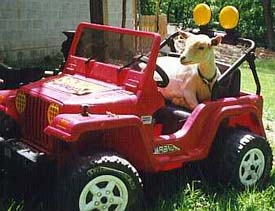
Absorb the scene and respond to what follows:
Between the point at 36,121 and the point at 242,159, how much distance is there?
168 centimetres

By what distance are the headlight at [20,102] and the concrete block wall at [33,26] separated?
800 centimetres

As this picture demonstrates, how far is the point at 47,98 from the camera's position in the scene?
4.59 m

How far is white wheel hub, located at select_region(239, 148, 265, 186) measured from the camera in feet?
16.7

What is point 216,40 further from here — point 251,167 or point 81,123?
point 81,123

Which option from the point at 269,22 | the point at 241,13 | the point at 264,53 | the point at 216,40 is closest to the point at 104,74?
the point at 216,40

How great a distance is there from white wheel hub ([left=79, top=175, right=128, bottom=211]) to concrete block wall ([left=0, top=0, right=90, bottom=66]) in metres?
8.99

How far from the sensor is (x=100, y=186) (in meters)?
4.16

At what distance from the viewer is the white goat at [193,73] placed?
16.8 feet

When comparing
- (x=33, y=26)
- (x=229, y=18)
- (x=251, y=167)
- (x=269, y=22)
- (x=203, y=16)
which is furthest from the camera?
(x=269, y=22)

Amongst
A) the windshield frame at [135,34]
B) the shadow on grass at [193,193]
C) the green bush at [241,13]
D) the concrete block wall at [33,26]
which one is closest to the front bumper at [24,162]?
the shadow on grass at [193,193]

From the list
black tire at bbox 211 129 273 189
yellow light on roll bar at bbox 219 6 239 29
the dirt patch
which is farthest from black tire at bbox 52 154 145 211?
Result: the dirt patch

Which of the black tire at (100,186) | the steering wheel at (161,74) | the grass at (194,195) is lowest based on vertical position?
the grass at (194,195)

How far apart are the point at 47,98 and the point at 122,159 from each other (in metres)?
0.77

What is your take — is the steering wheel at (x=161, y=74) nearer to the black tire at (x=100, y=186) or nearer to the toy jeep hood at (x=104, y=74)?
the toy jeep hood at (x=104, y=74)
